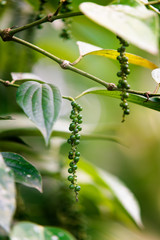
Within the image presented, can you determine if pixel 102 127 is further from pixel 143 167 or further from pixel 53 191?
pixel 143 167

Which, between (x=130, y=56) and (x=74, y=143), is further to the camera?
(x=130, y=56)

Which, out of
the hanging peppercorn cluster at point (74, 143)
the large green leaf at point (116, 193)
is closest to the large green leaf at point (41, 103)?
the hanging peppercorn cluster at point (74, 143)

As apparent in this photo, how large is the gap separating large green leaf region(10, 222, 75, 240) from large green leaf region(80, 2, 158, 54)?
14.4 inches

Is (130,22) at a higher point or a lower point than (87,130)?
higher

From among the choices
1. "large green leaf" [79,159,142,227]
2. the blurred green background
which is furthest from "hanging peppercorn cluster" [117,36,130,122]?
"large green leaf" [79,159,142,227]

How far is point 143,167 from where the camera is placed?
2484 millimetres

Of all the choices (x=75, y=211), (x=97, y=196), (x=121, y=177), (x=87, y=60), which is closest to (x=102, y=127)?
(x=97, y=196)

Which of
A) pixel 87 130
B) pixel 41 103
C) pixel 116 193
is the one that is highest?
pixel 41 103

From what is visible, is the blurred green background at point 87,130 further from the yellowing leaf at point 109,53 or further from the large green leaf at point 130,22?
the large green leaf at point 130,22

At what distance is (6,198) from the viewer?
17.4 inches

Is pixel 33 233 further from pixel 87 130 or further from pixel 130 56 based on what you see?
pixel 87 130

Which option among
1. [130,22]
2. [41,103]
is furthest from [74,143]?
[130,22]

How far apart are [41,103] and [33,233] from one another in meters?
0.24

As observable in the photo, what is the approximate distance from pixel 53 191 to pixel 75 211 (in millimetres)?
323
